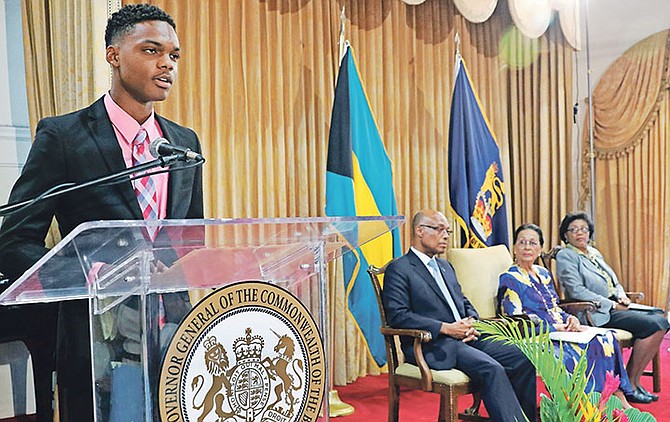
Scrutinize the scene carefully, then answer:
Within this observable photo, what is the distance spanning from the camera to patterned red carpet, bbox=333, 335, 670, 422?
441 cm

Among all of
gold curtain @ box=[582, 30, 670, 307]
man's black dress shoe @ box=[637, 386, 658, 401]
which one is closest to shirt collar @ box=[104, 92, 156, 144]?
man's black dress shoe @ box=[637, 386, 658, 401]

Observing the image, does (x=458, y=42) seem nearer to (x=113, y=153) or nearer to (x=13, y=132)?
(x=13, y=132)

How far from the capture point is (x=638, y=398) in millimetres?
4648

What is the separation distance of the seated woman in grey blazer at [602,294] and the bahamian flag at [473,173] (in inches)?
19.8

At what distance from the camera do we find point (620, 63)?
682 cm

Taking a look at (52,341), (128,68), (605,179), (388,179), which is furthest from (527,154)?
(128,68)

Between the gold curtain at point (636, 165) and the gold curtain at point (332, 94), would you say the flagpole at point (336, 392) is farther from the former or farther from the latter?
the gold curtain at point (636, 165)

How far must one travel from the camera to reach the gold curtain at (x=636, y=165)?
6.57 m

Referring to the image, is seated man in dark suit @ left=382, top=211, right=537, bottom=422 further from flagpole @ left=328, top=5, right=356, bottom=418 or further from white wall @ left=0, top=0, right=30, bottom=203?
white wall @ left=0, top=0, right=30, bottom=203

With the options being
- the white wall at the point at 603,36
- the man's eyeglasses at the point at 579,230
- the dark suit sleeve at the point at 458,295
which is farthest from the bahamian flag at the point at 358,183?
the white wall at the point at 603,36

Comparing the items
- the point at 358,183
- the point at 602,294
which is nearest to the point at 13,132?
the point at 358,183

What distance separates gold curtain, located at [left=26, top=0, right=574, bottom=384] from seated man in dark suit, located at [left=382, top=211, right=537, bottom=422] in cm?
109

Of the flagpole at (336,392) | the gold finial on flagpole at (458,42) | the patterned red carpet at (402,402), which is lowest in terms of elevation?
the patterned red carpet at (402,402)

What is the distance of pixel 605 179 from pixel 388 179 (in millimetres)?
2758
